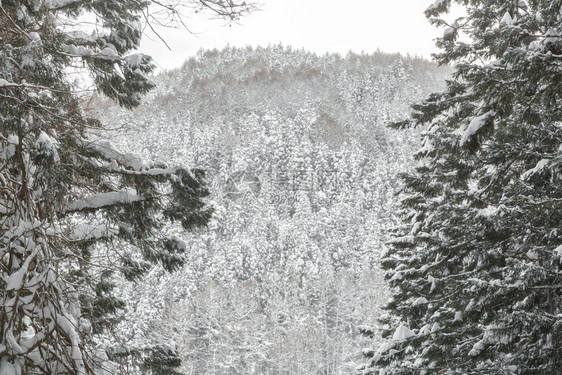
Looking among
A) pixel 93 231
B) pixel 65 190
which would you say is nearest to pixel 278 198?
pixel 93 231

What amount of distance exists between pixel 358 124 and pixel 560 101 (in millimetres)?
150107

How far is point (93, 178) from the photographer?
4141mm

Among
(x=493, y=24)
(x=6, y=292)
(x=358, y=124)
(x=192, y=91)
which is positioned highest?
(x=192, y=91)

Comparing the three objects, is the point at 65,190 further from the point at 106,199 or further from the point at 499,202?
the point at 499,202

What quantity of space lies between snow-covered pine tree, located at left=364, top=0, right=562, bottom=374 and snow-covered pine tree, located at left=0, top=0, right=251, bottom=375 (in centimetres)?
253

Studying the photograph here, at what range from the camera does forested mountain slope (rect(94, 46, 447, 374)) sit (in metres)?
54.0

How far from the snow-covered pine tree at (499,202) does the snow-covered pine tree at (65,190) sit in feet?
8.29

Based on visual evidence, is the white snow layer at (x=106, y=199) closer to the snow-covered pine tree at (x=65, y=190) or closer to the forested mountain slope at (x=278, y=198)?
the snow-covered pine tree at (x=65, y=190)

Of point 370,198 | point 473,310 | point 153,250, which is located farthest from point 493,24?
point 370,198

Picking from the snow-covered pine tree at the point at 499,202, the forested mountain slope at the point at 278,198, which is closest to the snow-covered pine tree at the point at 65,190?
the forested mountain slope at the point at 278,198

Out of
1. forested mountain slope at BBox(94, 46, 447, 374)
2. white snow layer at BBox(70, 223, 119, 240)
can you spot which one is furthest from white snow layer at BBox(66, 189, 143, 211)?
forested mountain slope at BBox(94, 46, 447, 374)

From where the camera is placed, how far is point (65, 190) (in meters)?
3.01

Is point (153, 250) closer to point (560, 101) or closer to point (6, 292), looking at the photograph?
point (6, 292)

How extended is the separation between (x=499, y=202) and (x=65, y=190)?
5154mm
